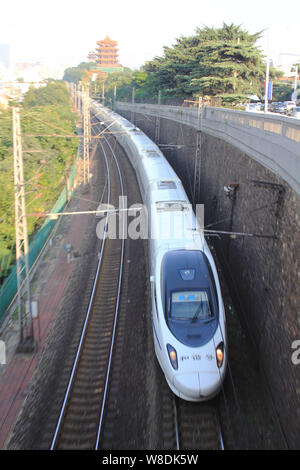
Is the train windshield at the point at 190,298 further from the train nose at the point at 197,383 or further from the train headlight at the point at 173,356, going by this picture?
the train nose at the point at 197,383

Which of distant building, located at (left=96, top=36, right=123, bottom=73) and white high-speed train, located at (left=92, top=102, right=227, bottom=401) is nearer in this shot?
white high-speed train, located at (left=92, top=102, right=227, bottom=401)

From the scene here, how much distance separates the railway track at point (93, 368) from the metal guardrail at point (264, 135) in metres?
6.35

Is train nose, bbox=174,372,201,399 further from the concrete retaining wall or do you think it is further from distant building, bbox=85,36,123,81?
distant building, bbox=85,36,123,81

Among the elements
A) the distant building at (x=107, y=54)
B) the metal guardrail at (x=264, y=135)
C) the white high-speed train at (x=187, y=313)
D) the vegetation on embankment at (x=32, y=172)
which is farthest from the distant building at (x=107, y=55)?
the white high-speed train at (x=187, y=313)

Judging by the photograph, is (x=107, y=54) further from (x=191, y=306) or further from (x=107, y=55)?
(x=191, y=306)

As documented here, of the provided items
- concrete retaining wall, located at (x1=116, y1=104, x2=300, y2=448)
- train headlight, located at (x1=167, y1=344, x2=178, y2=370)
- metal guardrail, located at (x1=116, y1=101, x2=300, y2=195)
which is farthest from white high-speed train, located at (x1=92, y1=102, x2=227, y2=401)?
metal guardrail, located at (x1=116, y1=101, x2=300, y2=195)

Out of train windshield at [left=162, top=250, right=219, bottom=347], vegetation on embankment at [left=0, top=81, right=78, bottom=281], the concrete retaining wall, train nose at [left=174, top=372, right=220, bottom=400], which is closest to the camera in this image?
train nose at [left=174, top=372, right=220, bottom=400]

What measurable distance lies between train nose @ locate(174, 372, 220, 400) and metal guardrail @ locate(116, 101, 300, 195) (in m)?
4.15

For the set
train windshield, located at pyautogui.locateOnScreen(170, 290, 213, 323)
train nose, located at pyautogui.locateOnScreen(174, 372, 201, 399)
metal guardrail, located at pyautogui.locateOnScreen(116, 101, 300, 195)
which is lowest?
train nose, located at pyautogui.locateOnScreen(174, 372, 201, 399)

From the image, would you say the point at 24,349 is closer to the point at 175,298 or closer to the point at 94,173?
the point at 175,298

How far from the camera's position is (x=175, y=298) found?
9219mm

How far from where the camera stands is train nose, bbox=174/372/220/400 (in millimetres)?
7875

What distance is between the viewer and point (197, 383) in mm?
7883

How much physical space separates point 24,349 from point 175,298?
4967mm
